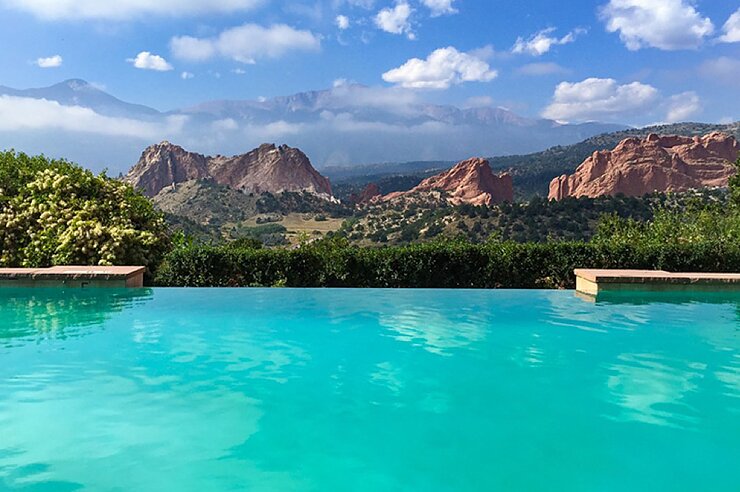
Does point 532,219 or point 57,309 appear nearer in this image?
point 57,309

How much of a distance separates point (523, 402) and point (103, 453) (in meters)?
3.14

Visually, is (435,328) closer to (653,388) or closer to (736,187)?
(653,388)

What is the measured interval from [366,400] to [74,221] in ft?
29.5

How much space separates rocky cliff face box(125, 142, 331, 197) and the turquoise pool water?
365ft

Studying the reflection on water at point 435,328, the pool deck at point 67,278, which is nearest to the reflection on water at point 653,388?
the reflection on water at point 435,328

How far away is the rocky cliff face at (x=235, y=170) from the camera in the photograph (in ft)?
391

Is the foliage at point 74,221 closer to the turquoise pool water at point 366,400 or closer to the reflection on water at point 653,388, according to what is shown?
the turquoise pool water at point 366,400

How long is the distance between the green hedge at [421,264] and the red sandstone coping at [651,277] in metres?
0.87

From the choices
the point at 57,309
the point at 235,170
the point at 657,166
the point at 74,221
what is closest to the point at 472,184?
the point at 657,166

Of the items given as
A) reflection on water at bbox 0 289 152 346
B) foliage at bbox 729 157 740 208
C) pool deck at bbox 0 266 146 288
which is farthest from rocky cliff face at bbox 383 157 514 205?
reflection on water at bbox 0 289 152 346

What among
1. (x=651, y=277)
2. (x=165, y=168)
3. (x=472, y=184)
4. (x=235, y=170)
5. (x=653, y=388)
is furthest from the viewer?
(x=235, y=170)

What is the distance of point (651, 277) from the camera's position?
1037 centimetres

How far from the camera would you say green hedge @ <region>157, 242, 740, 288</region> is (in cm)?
1134

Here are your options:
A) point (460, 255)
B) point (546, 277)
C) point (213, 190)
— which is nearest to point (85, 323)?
point (460, 255)
